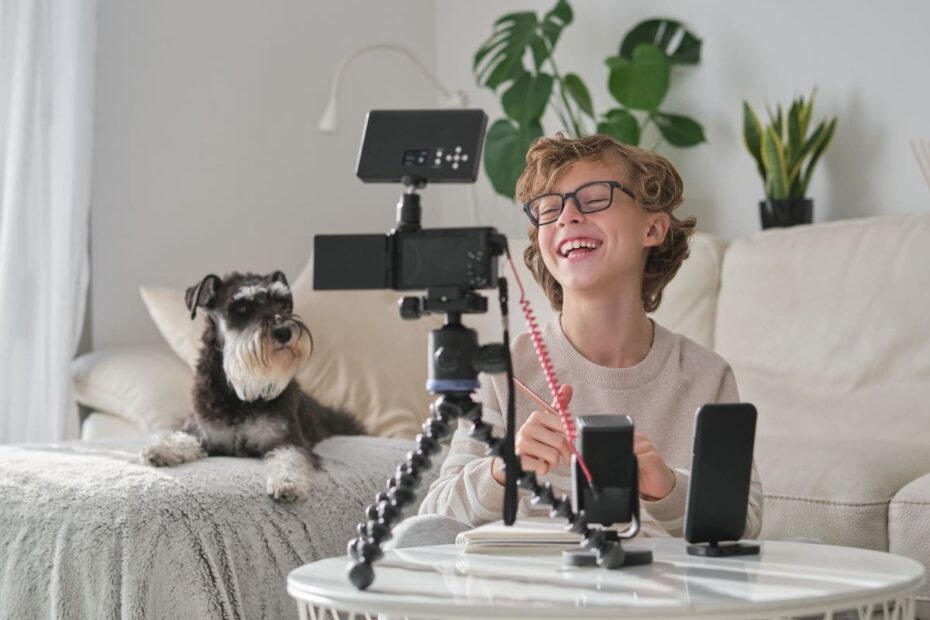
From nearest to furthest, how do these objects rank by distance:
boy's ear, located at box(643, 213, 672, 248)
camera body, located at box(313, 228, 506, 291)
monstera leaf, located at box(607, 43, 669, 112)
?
camera body, located at box(313, 228, 506, 291), boy's ear, located at box(643, 213, 672, 248), monstera leaf, located at box(607, 43, 669, 112)

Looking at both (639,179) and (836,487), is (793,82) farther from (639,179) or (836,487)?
(639,179)

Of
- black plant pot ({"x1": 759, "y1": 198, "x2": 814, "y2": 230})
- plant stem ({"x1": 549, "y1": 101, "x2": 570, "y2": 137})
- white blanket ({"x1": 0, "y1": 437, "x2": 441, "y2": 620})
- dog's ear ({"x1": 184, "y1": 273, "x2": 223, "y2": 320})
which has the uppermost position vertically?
plant stem ({"x1": 549, "y1": 101, "x2": 570, "y2": 137})

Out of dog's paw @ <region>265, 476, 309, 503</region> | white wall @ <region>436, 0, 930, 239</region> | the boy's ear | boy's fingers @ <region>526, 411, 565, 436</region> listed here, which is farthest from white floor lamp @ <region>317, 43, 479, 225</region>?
boy's fingers @ <region>526, 411, 565, 436</region>

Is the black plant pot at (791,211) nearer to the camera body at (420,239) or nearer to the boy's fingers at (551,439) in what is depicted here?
the boy's fingers at (551,439)

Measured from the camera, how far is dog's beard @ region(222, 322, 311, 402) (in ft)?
8.78

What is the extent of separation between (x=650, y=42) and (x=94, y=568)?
2.70 metres

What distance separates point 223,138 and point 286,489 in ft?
7.12

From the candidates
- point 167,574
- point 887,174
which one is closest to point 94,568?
point 167,574

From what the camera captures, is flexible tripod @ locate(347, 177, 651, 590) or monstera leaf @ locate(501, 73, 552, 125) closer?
flexible tripod @ locate(347, 177, 651, 590)

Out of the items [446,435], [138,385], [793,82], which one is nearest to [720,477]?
[446,435]

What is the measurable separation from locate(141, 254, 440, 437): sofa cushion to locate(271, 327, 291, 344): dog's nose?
653 millimetres

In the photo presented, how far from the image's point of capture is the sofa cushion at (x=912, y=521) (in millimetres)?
2275

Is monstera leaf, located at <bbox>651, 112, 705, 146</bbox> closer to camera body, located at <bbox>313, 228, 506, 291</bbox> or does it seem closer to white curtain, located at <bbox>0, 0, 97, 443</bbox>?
white curtain, located at <bbox>0, 0, 97, 443</bbox>

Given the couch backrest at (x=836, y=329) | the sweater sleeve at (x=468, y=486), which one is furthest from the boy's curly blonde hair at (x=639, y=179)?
the couch backrest at (x=836, y=329)
